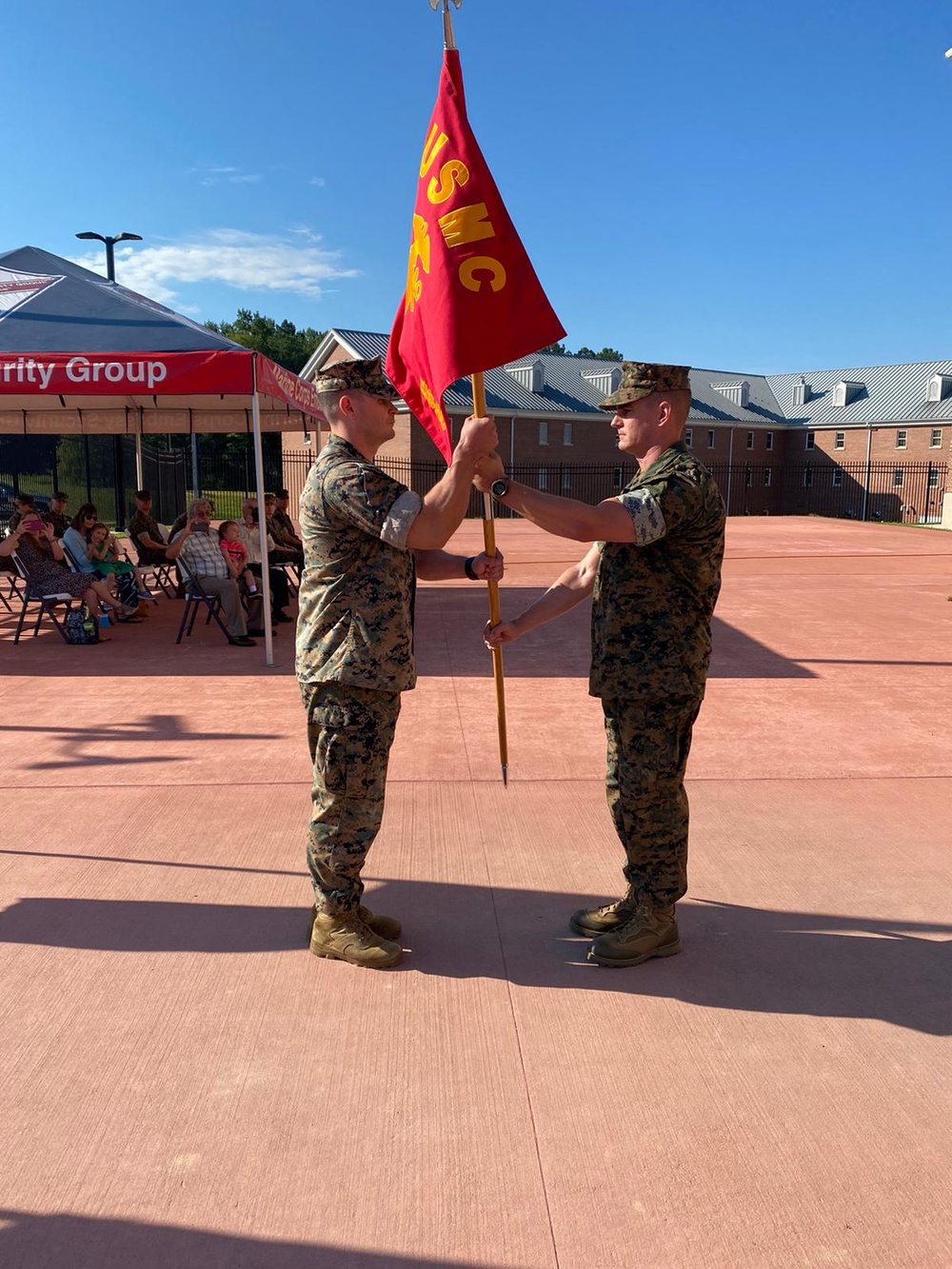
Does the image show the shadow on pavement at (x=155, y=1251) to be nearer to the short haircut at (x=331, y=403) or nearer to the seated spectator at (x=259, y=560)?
the short haircut at (x=331, y=403)

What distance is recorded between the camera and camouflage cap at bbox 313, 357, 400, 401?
3.29m

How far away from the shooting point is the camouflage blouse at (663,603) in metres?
3.32

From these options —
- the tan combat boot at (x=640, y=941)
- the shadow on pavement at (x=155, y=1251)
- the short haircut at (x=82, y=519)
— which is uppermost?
the short haircut at (x=82, y=519)

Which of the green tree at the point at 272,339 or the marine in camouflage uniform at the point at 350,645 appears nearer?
the marine in camouflage uniform at the point at 350,645

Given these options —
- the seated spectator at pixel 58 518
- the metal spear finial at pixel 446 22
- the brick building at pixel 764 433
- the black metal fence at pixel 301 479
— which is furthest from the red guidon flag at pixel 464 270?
the brick building at pixel 764 433

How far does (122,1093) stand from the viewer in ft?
9.04

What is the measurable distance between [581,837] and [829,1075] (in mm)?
1911

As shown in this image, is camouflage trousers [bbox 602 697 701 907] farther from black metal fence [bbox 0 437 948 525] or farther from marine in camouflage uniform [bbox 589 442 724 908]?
black metal fence [bbox 0 437 948 525]

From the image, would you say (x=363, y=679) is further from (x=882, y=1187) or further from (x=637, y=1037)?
(x=882, y=1187)

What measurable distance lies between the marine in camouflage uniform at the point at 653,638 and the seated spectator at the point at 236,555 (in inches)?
286

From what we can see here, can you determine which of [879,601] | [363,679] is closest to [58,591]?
[363,679]

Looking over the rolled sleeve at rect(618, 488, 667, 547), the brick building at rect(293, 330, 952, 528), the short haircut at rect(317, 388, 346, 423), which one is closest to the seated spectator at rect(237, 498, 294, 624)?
the short haircut at rect(317, 388, 346, 423)

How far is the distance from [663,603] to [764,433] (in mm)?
55141

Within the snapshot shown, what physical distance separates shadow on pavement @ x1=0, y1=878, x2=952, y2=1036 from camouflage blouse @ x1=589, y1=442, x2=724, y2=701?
98 cm
